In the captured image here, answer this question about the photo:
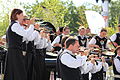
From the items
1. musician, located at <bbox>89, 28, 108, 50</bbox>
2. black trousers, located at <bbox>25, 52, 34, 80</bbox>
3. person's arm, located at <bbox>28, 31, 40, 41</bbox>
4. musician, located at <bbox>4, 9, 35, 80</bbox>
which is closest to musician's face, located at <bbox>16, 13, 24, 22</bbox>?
musician, located at <bbox>4, 9, 35, 80</bbox>

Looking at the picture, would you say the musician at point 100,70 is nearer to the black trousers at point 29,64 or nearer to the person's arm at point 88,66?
the person's arm at point 88,66

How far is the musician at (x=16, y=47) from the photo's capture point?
5445 mm

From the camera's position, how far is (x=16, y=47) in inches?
218

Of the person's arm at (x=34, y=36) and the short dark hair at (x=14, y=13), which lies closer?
the short dark hair at (x=14, y=13)

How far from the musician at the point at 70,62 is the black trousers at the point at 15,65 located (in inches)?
49.3

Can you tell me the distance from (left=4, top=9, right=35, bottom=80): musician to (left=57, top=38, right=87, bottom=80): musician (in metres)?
1.17

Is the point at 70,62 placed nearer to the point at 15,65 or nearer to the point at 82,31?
the point at 15,65

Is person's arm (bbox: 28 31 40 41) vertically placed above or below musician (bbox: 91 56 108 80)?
above

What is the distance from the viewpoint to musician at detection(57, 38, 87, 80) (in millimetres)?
4543

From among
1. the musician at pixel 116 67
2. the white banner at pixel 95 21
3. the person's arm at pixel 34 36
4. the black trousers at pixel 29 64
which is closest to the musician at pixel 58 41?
the black trousers at pixel 29 64

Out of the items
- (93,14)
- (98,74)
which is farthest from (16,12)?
(93,14)

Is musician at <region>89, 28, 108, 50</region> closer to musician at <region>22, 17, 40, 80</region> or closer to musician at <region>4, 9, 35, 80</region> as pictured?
musician at <region>22, 17, 40, 80</region>

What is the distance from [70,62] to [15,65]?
4.88ft

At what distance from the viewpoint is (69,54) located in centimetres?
455
